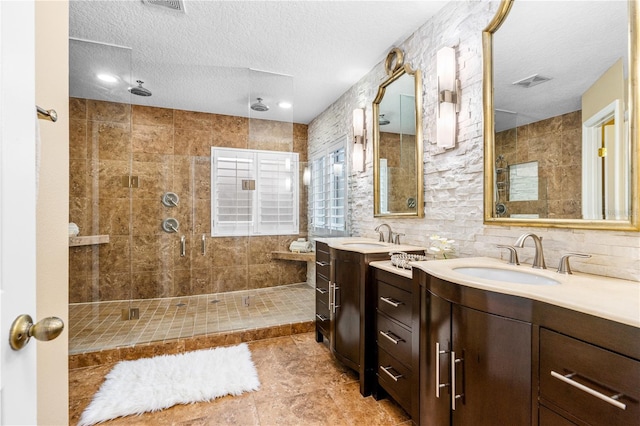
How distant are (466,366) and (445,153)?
1407 millimetres

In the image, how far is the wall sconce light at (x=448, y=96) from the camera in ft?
6.46

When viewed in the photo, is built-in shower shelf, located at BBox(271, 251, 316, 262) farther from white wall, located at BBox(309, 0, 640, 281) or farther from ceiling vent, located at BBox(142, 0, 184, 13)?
ceiling vent, located at BBox(142, 0, 184, 13)

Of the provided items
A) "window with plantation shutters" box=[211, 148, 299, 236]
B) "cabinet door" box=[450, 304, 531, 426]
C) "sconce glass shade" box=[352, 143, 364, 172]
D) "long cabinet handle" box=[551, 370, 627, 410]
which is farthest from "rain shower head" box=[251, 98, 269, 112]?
"long cabinet handle" box=[551, 370, 627, 410]

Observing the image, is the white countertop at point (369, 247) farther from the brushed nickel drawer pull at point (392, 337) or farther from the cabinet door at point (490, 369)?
the cabinet door at point (490, 369)

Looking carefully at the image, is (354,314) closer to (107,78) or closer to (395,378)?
(395,378)

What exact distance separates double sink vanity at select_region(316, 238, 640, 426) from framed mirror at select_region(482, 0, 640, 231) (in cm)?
32

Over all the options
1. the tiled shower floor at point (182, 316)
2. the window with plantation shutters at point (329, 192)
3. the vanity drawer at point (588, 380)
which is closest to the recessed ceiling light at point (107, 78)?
the tiled shower floor at point (182, 316)

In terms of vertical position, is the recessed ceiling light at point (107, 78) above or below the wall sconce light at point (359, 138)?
above

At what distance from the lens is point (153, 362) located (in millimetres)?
2389

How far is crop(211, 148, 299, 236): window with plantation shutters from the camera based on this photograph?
3.58 metres

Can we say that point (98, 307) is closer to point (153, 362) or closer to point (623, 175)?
point (153, 362)

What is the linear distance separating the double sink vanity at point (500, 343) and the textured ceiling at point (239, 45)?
1819 millimetres

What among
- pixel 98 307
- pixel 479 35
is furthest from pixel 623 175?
pixel 98 307

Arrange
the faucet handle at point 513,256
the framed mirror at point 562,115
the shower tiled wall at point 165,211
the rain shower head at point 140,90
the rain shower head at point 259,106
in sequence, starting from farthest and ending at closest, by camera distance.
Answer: the rain shower head at point 259,106 < the rain shower head at point 140,90 < the shower tiled wall at point 165,211 < the faucet handle at point 513,256 < the framed mirror at point 562,115
